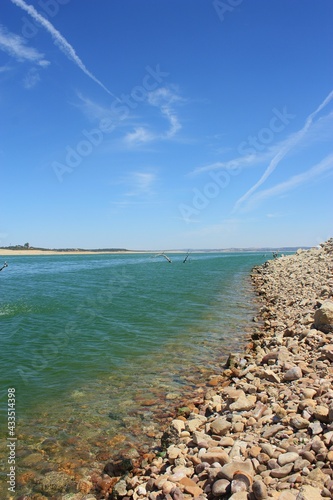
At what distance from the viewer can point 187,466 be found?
5.74m

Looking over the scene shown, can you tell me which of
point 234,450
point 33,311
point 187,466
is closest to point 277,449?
point 234,450

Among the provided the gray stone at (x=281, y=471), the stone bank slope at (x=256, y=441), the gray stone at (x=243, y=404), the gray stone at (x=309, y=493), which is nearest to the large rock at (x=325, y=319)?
the stone bank slope at (x=256, y=441)

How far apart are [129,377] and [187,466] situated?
5.77 m

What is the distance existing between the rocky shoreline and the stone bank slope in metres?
0.01

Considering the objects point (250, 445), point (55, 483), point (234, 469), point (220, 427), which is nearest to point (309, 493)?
point (234, 469)

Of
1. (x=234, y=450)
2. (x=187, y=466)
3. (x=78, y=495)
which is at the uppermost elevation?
(x=234, y=450)

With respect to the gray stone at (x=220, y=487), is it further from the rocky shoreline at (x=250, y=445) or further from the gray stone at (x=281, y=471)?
the gray stone at (x=281, y=471)

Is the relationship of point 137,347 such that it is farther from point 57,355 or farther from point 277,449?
point 277,449

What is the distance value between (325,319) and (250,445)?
7.40 m

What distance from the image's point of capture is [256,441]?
5688mm

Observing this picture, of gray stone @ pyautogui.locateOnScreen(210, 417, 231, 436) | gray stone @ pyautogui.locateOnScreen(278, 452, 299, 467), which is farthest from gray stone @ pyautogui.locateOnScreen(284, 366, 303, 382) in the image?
gray stone @ pyautogui.locateOnScreen(278, 452, 299, 467)

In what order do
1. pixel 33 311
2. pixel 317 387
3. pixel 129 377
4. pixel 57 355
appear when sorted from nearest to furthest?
pixel 317 387, pixel 129 377, pixel 57 355, pixel 33 311

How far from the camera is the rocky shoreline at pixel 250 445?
4.53 m

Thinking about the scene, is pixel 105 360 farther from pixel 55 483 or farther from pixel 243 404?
pixel 243 404
